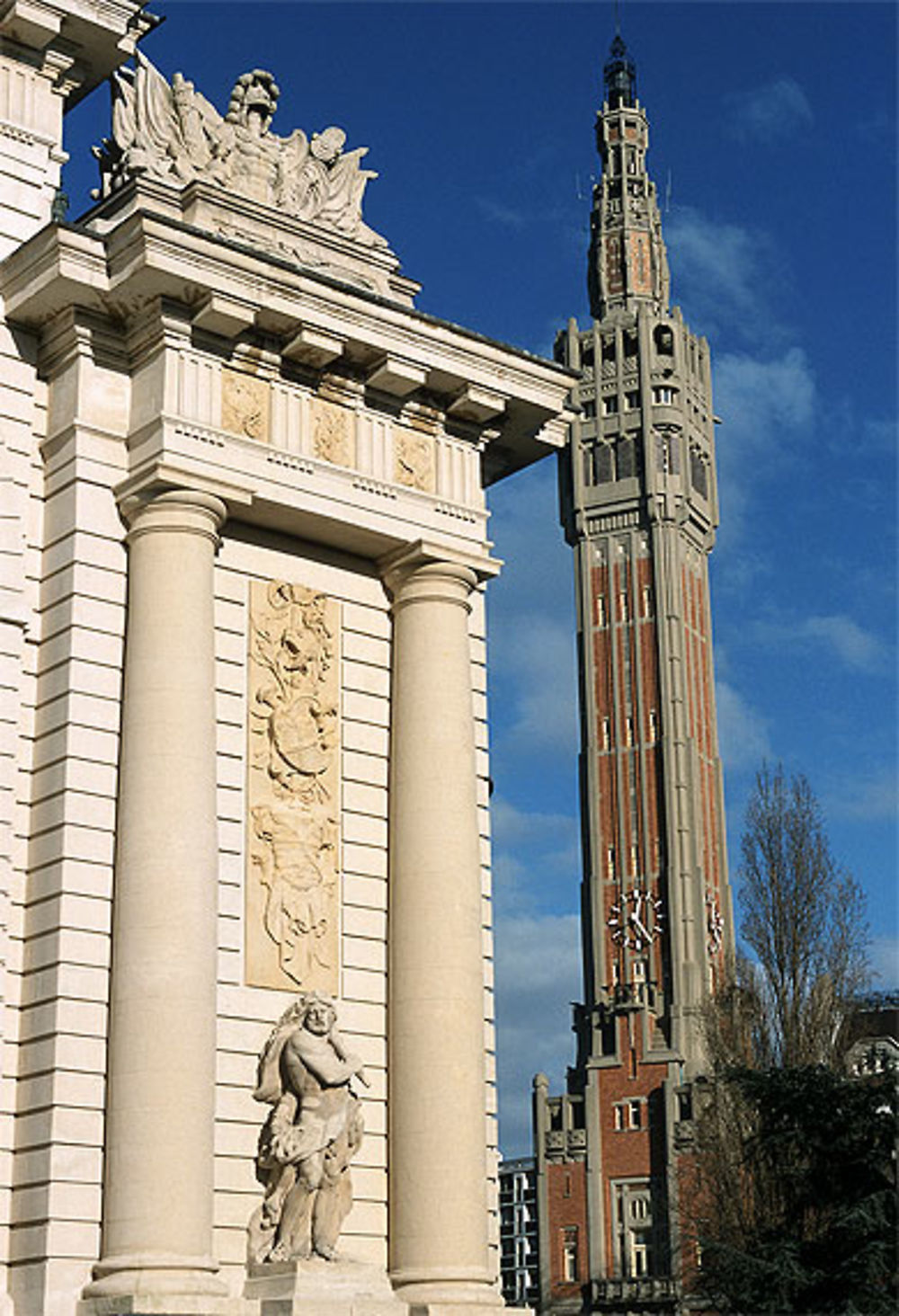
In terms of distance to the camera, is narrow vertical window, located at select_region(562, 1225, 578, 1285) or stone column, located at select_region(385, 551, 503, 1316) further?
narrow vertical window, located at select_region(562, 1225, 578, 1285)

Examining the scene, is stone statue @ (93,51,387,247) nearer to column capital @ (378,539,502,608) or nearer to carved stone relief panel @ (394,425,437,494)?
carved stone relief panel @ (394,425,437,494)

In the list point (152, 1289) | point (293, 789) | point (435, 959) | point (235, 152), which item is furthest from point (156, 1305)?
point (235, 152)

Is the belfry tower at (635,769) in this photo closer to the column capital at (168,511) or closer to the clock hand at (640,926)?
the clock hand at (640,926)

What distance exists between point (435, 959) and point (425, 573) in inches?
158

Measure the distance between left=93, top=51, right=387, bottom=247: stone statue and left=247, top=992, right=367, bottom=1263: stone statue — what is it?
830 cm

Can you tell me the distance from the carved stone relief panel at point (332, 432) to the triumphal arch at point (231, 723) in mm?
41

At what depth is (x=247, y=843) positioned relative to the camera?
1756 cm

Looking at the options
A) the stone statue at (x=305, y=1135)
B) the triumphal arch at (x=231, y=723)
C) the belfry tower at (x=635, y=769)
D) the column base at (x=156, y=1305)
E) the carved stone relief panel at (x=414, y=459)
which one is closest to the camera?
the column base at (x=156, y=1305)

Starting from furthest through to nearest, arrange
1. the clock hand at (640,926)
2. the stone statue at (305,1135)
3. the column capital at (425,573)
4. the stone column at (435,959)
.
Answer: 1. the clock hand at (640,926)
2. the column capital at (425,573)
3. the stone column at (435,959)
4. the stone statue at (305,1135)

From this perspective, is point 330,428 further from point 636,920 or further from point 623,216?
point 623,216

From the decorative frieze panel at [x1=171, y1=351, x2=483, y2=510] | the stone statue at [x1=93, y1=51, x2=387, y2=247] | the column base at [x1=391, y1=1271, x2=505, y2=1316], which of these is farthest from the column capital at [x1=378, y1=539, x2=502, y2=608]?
the column base at [x1=391, y1=1271, x2=505, y2=1316]

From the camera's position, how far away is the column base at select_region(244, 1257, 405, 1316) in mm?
15625

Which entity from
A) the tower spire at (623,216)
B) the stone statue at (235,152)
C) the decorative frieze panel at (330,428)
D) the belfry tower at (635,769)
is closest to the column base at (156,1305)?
the decorative frieze panel at (330,428)

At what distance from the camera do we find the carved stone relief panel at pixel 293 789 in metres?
17.5
